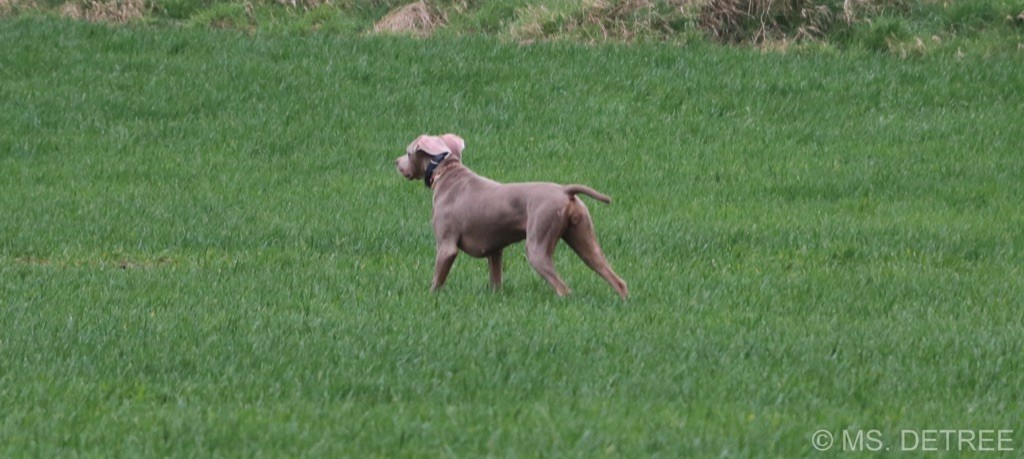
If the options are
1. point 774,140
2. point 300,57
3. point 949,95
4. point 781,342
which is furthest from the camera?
point 300,57

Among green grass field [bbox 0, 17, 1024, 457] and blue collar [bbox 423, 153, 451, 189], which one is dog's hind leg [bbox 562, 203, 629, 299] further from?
blue collar [bbox 423, 153, 451, 189]

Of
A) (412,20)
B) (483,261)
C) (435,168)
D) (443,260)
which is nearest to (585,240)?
(443,260)

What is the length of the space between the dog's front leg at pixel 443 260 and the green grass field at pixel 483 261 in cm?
19

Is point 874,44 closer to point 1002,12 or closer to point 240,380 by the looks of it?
point 1002,12

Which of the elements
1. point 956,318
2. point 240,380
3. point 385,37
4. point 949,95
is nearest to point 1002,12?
point 949,95

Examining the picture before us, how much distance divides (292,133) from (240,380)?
36.5 feet

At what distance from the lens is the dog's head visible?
9.51 metres

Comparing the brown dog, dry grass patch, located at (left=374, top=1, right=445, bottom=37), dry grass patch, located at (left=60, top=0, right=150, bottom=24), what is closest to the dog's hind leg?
the brown dog

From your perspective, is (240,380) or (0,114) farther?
(0,114)

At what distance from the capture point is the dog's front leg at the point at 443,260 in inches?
369

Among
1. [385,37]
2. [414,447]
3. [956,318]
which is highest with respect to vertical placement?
[414,447]

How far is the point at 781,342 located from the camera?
8.12m

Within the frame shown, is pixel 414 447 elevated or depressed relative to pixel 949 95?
elevated

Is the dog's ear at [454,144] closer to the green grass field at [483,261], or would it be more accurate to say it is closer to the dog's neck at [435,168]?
the dog's neck at [435,168]
